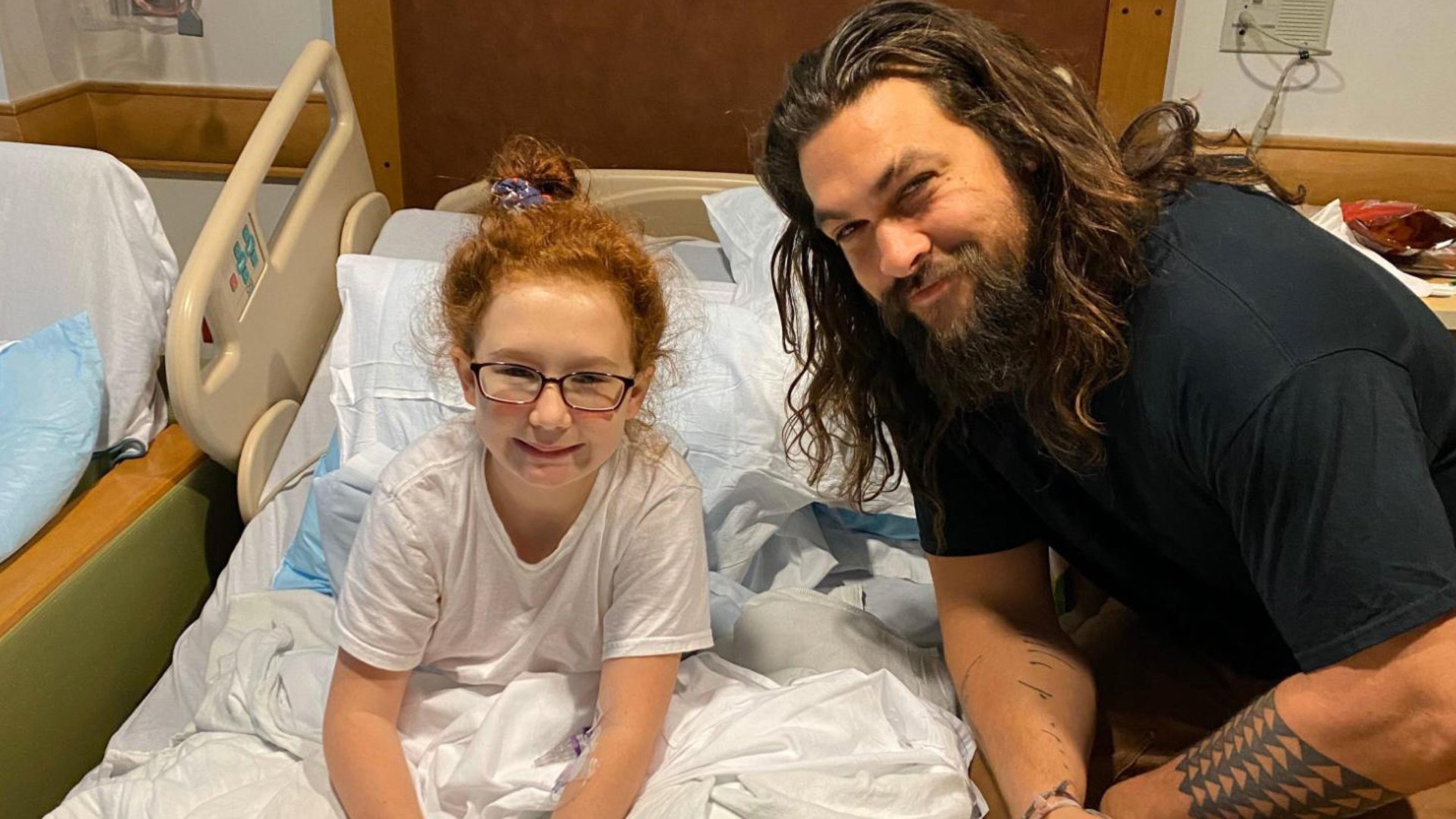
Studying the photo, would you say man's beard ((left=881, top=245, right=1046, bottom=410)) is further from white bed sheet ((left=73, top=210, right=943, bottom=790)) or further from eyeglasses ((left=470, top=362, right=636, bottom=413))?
white bed sheet ((left=73, top=210, right=943, bottom=790))

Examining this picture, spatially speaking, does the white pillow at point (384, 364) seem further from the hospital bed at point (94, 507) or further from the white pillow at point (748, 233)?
the white pillow at point (748, 233)

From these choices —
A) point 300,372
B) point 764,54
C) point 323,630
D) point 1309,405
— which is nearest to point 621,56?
point 764,54

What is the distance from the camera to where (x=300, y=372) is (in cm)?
208

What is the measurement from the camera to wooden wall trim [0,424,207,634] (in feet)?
4.97

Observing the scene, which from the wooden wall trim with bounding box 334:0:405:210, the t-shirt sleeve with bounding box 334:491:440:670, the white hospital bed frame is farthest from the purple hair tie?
the wooden wall trim with bounding box 334:0:405:210

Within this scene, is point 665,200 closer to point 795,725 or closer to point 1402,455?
point 795,725

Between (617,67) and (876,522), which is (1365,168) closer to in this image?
(876,522)

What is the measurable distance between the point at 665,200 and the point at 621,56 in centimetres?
31

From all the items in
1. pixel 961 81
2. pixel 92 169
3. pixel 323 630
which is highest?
pixel 961 81

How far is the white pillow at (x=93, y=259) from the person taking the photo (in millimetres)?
1914

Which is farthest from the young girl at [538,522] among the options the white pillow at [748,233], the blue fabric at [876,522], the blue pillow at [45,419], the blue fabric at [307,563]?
the white pillow at [748,233]

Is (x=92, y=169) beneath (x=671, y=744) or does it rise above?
above

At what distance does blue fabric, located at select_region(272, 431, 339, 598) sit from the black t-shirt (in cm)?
94

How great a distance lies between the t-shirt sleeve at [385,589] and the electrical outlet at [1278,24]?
6.29 ft
